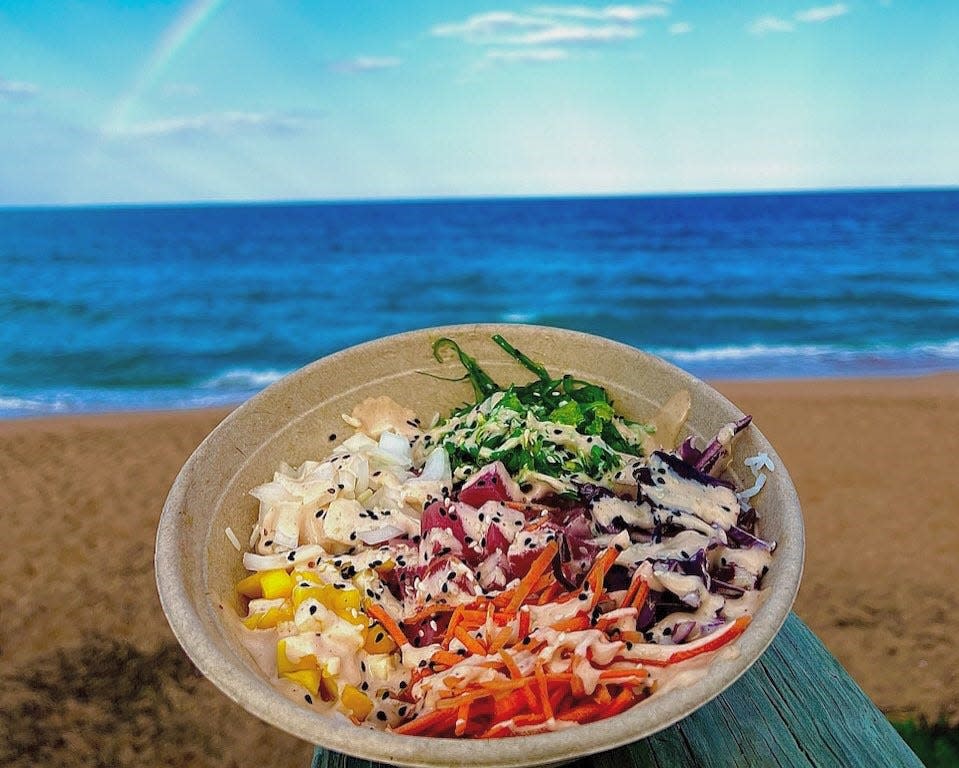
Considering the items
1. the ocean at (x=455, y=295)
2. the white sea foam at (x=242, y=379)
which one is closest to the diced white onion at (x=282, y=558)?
the ocean at (x=455, y=295)

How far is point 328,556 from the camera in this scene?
2143mm

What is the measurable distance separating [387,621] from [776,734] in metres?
1.06

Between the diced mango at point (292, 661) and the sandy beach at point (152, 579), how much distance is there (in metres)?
2.52

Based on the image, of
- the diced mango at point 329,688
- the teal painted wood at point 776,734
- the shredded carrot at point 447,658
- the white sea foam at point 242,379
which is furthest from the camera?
the white sea foam at point 242,379

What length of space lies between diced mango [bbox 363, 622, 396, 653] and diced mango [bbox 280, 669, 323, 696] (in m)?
0.13

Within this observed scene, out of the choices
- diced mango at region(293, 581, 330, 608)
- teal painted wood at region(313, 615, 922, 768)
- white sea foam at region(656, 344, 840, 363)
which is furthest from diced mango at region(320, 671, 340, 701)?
white sea foam at region(656, 344, 840, 363)

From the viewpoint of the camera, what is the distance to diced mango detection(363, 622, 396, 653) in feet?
5.96

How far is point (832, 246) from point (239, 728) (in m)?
25.0

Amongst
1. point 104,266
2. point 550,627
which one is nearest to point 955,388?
point 550,627

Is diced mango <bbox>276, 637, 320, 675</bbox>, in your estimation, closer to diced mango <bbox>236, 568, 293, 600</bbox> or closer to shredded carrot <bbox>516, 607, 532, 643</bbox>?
diced mango <bbox>236, 568, 293, 600</bbox>

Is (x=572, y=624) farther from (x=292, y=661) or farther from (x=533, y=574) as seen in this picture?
(x=292, y=661)

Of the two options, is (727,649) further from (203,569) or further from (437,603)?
(203,569)

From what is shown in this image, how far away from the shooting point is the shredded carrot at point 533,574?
1.75 m

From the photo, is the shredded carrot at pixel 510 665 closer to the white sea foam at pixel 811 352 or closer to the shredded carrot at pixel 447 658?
the shredded carrot at pixel 447 658
